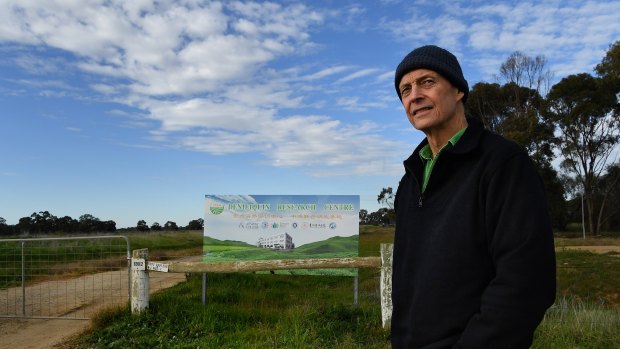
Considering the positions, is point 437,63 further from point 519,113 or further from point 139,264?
point 519,113

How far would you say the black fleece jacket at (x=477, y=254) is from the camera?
58.7 inches

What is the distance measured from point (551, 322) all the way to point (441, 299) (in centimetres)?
525

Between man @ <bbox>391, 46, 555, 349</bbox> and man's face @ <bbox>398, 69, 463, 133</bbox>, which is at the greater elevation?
man's face @ <bbox>398, 69, 463, 133</bbox>

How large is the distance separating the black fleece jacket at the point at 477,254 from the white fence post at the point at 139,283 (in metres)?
5.67

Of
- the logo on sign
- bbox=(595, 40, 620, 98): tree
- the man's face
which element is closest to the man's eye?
the man's face

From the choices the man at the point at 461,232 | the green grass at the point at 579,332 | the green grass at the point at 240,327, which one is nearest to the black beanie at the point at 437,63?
the man at the point at 461,232

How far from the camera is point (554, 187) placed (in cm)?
3753

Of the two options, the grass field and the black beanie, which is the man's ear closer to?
the black beanie

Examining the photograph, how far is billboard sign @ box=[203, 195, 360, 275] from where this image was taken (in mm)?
8445

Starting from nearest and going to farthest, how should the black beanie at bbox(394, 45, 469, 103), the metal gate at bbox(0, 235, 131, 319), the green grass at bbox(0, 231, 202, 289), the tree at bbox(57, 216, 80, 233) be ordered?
the black beanie at bbox(394, 45, 469, 103) → the metal gate at bbox(0, 235, 131, 319) → the green grass at bbox(0, 231, 202, 289) → the tree at bbox(57, 216, 80, 233)

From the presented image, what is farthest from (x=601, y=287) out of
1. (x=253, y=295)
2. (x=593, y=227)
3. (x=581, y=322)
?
(x=593, y=227)

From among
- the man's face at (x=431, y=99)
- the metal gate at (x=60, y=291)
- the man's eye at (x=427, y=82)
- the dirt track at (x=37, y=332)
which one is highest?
the man's eye at (x=427, y=82)

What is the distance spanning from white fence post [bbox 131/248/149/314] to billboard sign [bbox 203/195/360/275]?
192cm

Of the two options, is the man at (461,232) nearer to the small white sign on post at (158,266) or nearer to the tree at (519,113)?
the small white sign on post at (158,266)
